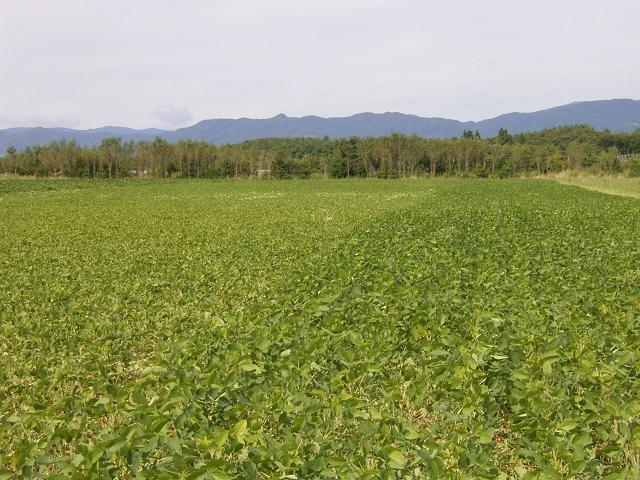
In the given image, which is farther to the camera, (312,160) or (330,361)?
(312,160)

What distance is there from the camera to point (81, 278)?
1103 cm

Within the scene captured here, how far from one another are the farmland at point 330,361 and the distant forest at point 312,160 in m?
86.2

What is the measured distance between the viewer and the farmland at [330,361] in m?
3.30

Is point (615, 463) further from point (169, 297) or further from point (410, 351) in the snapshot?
point (169, 297)

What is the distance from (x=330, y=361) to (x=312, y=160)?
104505 mm

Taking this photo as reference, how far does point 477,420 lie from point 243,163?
101m

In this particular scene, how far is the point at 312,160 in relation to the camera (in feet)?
355

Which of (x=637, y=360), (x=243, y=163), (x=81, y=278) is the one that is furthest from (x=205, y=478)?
(x=243, y=163)

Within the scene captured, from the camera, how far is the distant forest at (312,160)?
303 feet

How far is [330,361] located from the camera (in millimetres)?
5133

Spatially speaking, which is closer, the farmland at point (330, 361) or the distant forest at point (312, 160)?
the farmland at point (330, 361)

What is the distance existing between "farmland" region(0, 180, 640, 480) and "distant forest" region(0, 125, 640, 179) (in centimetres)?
8624

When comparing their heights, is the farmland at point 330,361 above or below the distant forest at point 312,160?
below

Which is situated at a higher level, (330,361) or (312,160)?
(312,160)
